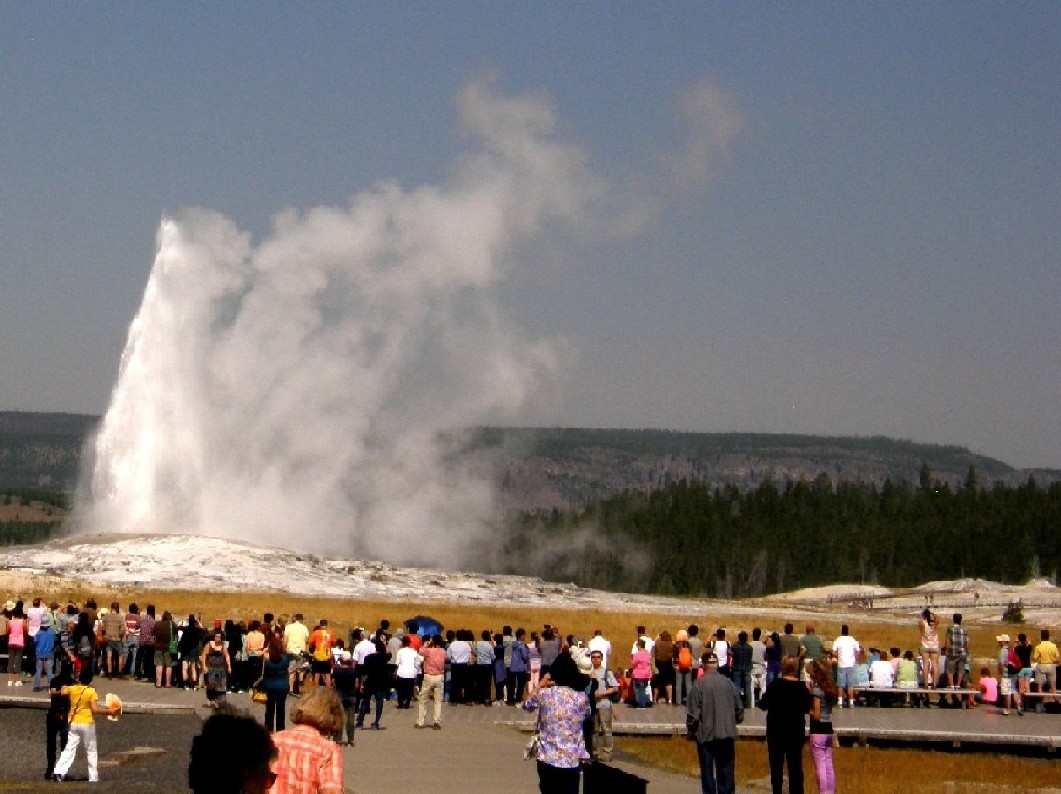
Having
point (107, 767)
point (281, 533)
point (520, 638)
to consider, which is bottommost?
point (107, 767)

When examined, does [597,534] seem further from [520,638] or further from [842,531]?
[520,638]

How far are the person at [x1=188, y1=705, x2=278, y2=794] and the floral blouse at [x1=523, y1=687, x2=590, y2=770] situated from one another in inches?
269

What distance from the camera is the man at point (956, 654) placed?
30.2 meters

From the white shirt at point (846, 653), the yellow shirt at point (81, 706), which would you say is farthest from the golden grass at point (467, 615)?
the yellow shirt at point (81, 706)

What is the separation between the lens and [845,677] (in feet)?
96.1

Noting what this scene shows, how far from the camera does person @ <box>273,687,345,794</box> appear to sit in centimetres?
956

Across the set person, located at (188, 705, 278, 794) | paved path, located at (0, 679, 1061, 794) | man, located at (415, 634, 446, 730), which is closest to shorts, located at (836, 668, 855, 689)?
paved path, located at (0, 679, 1061, 794)

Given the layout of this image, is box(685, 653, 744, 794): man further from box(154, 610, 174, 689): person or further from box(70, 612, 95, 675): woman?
box(154, 610, 174, 689): person

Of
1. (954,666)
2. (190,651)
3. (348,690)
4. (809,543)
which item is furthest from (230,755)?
(809,543)

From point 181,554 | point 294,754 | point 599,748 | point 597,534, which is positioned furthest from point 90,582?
point 597,534

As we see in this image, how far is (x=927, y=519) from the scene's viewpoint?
436ft

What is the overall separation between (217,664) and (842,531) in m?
112

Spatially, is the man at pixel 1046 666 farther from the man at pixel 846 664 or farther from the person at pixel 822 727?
the person at pixel 822 727

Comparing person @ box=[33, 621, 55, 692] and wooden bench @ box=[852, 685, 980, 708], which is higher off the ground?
person @ box=[33, 621, 55, 692]
